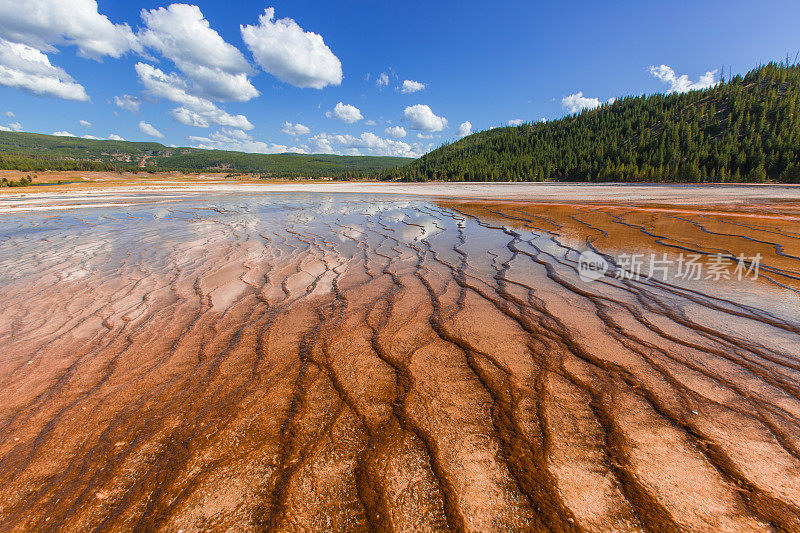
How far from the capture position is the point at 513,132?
134 m

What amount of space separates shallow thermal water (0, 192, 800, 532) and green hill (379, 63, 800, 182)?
62.9m

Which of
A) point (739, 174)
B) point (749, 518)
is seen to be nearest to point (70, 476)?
point (749, 518)

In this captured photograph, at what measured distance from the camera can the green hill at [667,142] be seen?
1977 inches

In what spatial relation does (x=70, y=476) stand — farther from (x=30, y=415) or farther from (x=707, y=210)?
(x=707, y=210)

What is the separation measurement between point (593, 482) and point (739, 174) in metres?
69.3
